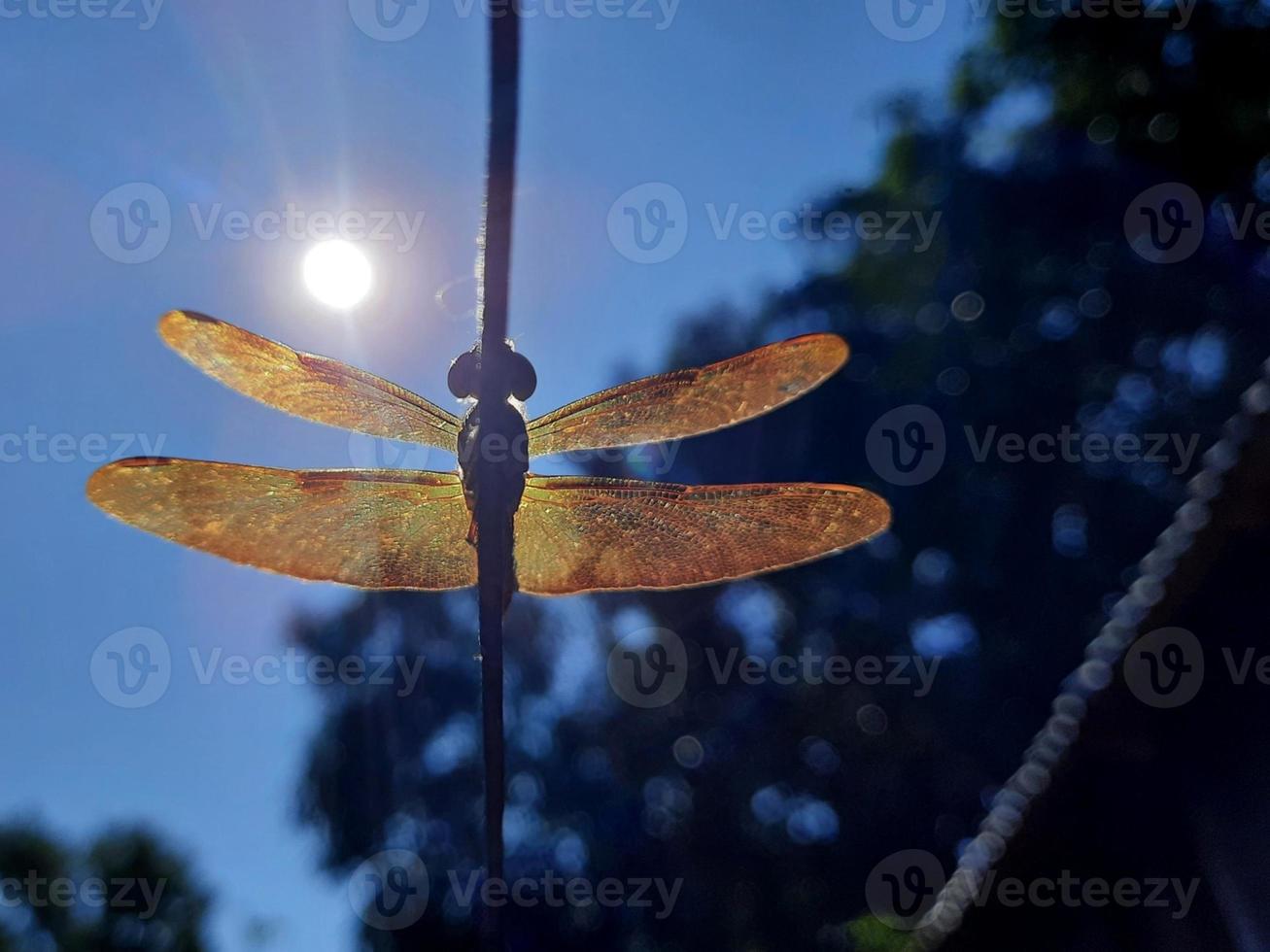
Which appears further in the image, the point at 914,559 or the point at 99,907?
the point at 99,907

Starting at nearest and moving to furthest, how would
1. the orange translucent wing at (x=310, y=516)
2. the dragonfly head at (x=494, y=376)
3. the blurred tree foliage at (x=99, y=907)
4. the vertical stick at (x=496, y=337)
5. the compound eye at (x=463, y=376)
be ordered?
the vertical stick at (x=496, y=337) → the dragonfly head at (x=494, y=376) → the compound eye at (x=463, y=376) → the orange translucent wing at (x=310, y=516) → the blurred tree foliage at (x=99, y=907)

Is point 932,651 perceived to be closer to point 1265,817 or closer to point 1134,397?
point 1134,397

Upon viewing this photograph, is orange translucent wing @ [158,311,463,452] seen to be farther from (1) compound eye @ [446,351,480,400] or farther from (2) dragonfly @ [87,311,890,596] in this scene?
(1) compound eye @ [446,351,480,400]

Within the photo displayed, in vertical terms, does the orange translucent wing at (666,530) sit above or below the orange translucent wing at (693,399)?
below

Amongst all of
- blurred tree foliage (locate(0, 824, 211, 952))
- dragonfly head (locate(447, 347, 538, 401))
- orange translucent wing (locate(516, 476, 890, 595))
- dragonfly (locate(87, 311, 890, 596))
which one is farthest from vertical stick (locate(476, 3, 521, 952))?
blurred tree foliage (locate(0, 824, 211, 952))

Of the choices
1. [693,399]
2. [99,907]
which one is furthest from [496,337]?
[99,907]

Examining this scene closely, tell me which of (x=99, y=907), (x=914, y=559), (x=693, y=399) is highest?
(x=693, y=399)

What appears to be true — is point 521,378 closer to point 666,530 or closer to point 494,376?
point 494,376

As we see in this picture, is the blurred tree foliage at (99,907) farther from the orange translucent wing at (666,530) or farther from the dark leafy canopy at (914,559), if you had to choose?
the orange translucent wing at (666,530)

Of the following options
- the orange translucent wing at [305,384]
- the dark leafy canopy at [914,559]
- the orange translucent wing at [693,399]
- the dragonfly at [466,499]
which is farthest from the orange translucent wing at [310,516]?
the dark leafy canopy at [914,559]
